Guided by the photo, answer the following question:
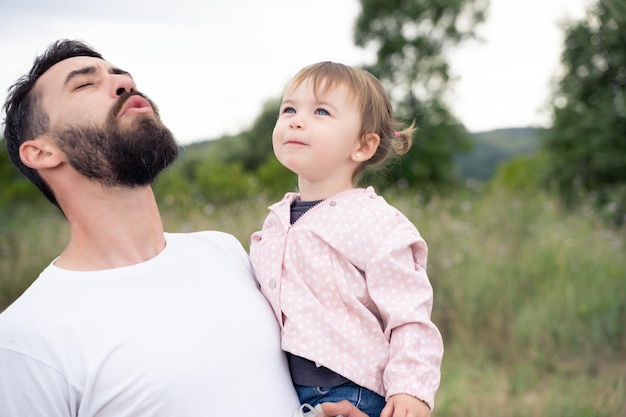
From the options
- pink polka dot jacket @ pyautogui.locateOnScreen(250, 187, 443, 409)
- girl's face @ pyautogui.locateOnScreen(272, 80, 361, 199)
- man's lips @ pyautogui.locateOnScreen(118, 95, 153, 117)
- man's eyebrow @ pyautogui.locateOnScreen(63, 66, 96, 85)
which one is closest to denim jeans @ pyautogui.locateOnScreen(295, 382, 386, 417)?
pink polka dot jacket @ pyautogui.locateOnScreen(250, 187, 443, 409)

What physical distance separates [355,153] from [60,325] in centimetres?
95

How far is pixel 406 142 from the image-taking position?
85.0 inches

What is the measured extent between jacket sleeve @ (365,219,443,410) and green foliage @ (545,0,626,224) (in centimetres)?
1176

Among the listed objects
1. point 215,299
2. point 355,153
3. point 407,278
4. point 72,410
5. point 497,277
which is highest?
point 355,153

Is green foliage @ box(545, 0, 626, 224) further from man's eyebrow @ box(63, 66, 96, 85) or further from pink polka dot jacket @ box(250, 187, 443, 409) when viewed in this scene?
man's eyebrow @ box(63, 66, 96, 85)

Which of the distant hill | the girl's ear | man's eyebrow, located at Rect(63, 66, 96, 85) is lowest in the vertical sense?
the distant hill

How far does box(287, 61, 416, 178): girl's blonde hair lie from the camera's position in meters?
1.89

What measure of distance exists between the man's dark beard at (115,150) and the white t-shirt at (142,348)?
283mm

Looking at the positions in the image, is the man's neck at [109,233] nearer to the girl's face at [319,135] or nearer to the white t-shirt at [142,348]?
the white t-shirt at [142,348]

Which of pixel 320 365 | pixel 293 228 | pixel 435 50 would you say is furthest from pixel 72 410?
pixel 435 50

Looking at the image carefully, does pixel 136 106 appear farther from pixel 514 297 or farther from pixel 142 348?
pixel 514 297

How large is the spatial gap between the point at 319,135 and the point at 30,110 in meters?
0.93

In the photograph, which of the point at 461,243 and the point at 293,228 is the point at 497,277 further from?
the point at 293,228

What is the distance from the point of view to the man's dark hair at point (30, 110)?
200cm
